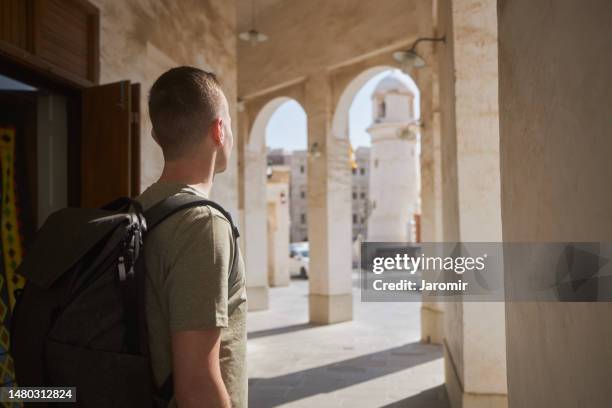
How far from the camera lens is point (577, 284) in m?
1.70

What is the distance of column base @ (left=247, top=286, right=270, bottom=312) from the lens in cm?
1439

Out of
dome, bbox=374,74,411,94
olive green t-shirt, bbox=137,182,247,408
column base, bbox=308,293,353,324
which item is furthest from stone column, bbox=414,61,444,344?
dome, bbox=374,74,411,94

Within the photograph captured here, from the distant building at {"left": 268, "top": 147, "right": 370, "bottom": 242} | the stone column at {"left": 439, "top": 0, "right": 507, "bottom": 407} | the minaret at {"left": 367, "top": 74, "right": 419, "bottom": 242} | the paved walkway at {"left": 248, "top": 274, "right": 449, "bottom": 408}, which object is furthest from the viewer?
the distant building at {"left": 268, "top": 147, "right": 370, "bottom": 242}

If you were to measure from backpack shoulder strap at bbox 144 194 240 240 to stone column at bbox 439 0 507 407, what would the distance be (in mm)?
3435

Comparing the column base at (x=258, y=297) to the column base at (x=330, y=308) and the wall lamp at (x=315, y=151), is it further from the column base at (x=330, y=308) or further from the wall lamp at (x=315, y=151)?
the wall lamp at (x=315, y=151)

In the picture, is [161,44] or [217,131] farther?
[161,44]

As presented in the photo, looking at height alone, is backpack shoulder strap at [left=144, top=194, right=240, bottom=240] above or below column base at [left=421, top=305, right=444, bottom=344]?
above

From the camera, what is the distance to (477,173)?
14.8 feet

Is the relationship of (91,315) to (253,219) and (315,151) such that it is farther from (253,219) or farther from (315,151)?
(253,219)

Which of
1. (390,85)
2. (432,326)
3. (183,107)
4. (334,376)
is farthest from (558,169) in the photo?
(390,85)

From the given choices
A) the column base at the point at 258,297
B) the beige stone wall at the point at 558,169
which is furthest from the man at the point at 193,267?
the column base at the point at 258,297

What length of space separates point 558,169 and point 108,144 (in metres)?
3.23

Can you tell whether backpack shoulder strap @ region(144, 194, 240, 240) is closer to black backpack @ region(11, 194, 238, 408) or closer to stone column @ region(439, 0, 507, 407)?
black backpack @ region(11, 194, 238, 408)

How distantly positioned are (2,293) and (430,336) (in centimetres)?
Answer: 746
